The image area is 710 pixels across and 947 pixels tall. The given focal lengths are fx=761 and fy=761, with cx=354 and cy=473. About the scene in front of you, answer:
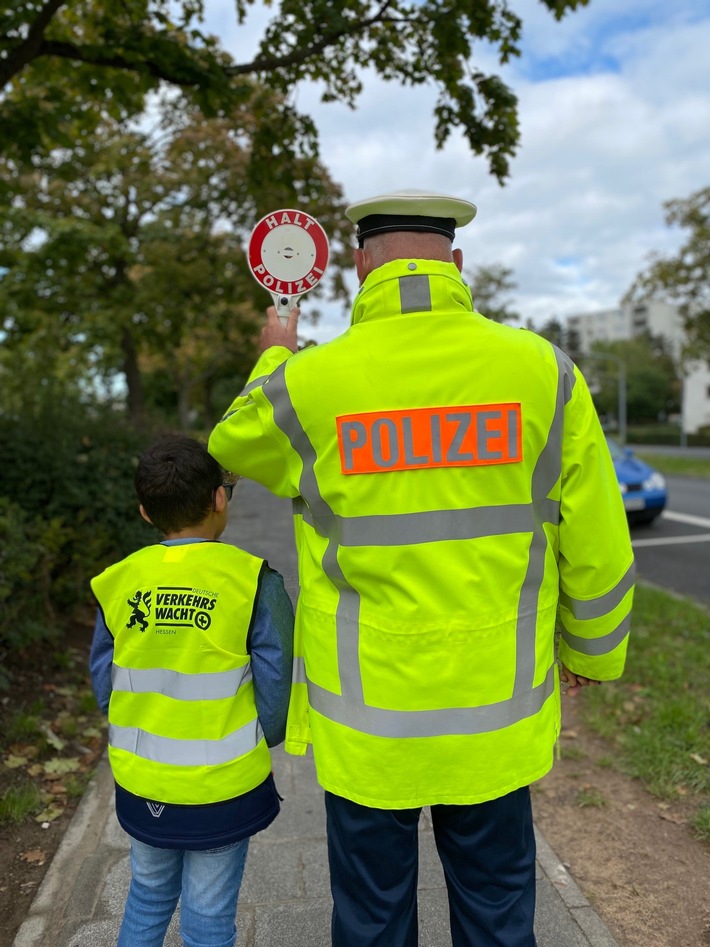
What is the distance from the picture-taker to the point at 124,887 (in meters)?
2.78

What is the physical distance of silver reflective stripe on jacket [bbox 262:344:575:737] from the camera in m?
1.64

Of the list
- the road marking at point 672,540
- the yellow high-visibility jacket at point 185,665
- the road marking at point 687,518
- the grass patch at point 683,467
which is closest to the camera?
the yellow high-visibility jacket at point 185,665

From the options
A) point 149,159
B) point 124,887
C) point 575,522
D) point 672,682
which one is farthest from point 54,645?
point 149,159

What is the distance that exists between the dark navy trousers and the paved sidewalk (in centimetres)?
61

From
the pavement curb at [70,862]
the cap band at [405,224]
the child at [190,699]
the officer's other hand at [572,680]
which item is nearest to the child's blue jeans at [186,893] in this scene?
the child at [190,699]

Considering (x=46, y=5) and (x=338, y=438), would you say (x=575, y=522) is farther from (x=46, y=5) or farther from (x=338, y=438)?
(x=46, y=5)

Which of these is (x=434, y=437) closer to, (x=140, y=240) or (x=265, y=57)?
(x=265, y=57)

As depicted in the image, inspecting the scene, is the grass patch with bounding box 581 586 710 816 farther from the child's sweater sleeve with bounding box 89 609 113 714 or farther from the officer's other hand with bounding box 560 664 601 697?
the child's sweater sleeve with bounding box 89 609 113 714

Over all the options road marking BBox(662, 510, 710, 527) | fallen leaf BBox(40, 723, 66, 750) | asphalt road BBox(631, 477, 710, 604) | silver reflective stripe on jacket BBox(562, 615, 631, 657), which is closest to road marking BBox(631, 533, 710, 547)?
asphalt road BBox(631, 477, 710, 604)

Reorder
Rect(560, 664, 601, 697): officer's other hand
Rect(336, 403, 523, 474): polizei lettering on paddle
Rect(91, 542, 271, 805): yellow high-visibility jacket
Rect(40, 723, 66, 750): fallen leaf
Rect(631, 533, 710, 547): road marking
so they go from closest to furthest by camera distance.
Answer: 1. Rect(336, 403, 523, 474): polizei lettering on paddle
2. Rect(91, 542, 271, 805): yellow high-visibility jacket
3. Rect(560, 664, 601, 697): officer's other hand
4. Rect(40, 723, 66, 750): fallen leaf
5. Rect(631, 533, 710, 547): road marking

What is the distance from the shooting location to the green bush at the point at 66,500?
16.4 ft

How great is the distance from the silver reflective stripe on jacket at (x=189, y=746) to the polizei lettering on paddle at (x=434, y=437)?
779mm

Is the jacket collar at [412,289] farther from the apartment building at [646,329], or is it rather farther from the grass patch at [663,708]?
the apartment building at [646,329]

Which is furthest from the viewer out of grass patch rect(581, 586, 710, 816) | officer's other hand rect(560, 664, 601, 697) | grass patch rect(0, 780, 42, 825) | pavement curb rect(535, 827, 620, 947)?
Answer: grass patch rect(581, 586, 710, 816)
